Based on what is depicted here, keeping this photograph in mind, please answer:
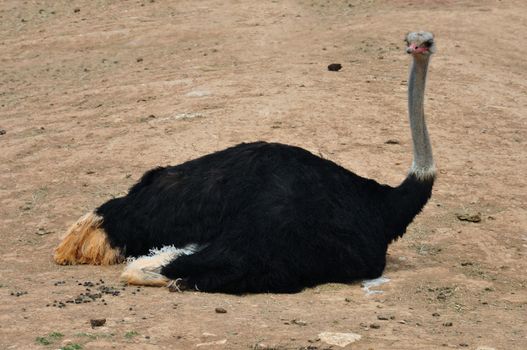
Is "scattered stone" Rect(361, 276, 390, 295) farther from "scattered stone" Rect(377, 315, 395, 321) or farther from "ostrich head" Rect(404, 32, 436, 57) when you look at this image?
"ostrich head" Rect(404, 32, 436, 57)

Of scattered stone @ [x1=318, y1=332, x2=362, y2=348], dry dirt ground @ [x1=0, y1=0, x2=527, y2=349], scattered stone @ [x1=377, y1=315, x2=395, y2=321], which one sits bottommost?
dry dirt ground @ [x1=0, y1=0, x2=527, y2=349]

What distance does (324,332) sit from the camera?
4.50 meters

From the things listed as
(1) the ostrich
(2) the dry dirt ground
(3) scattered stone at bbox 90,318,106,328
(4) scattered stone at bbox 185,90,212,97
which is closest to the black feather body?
(1) the ostrich

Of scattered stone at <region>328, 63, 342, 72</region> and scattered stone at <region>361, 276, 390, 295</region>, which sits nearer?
scattered stone at <region>361, 276, 390, 295</region>

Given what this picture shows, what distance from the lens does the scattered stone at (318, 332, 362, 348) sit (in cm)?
437

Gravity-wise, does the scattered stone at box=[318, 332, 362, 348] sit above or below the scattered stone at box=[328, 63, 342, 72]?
above

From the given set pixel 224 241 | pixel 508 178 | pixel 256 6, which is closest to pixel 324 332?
pixel 224 241

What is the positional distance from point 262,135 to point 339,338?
14.7 ft

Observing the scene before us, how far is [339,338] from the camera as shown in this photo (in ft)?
14.5

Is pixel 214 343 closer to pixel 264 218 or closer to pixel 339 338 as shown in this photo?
pixel 339 338

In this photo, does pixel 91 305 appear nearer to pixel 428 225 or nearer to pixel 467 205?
pixel 428 225

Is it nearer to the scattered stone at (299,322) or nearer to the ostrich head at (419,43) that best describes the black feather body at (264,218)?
the scattered stone at (299,322)

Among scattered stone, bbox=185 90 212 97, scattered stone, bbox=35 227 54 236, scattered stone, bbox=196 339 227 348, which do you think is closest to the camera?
scattered stone, bbox=196 339 227 348

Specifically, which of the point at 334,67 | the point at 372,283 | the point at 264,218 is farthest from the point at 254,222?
the point at 334,67
